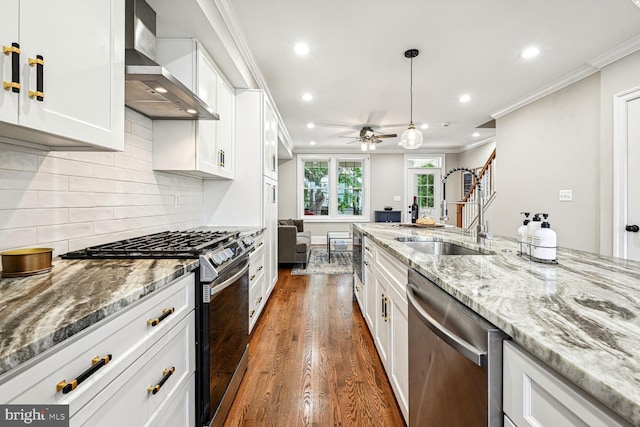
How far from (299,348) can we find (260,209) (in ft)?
4.45

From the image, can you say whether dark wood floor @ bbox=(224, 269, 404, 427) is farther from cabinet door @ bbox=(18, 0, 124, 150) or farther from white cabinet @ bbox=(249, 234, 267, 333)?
cabinet door @ bbox=(18, 0, 124, 150)

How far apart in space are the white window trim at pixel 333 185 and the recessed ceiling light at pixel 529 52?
16.9ft

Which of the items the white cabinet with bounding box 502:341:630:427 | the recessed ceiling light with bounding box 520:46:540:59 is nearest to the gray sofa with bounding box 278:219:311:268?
the recessed ceiling light with bounding box 520:46:540:59

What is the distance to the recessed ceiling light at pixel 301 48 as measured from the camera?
2.86m

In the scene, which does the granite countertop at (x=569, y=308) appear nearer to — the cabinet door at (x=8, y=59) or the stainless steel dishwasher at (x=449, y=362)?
the stainless steel dishwasher at (x=449, y=362)

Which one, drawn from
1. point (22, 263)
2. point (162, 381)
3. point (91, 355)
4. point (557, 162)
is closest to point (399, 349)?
point (162, 381)

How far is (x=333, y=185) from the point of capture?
27.0 ft

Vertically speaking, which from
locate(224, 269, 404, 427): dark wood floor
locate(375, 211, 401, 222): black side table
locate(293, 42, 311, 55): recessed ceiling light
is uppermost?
locate(293, 42, 311, 55): recessed ceiling light

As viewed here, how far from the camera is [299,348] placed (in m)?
2.38

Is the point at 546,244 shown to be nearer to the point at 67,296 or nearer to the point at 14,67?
the point at 67,296

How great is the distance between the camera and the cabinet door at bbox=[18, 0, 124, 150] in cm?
88

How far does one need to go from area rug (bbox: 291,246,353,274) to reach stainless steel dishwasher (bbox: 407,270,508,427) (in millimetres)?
3688

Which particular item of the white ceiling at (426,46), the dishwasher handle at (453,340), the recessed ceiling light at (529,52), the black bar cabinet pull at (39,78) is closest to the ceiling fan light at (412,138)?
the white ceiling at (426,46)

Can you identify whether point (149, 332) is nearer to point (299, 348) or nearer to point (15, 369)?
point (15, 369)
